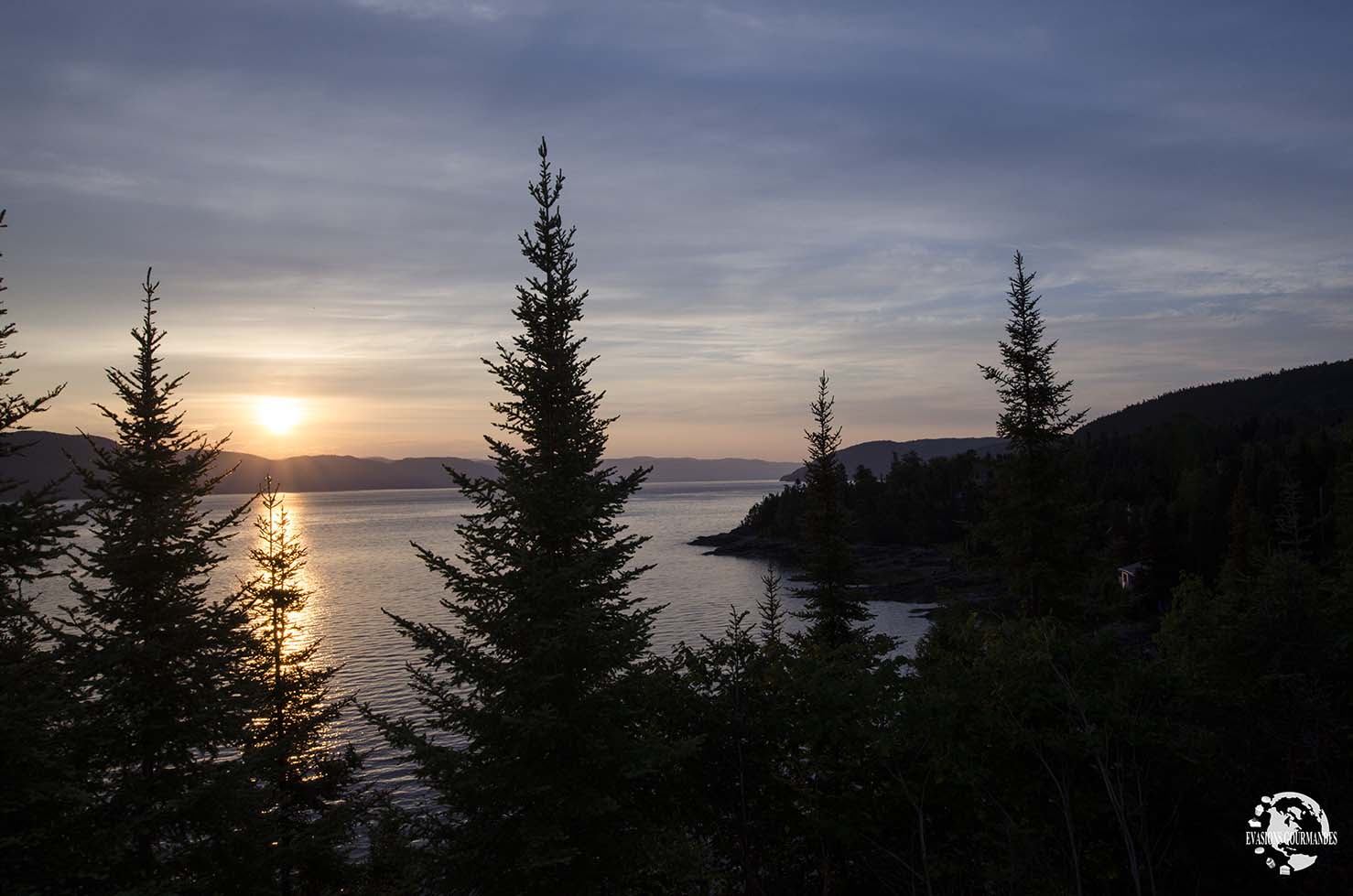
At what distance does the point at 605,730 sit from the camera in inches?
420

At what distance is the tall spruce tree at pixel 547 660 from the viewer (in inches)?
400

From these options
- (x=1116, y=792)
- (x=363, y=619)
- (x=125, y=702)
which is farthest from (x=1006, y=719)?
(x=363, y=619)

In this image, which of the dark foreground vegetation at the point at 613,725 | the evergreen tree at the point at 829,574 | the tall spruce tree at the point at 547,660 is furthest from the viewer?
the evergreen tree at the point at 829,574

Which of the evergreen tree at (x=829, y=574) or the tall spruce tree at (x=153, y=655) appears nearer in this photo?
the tall spruce tree at (x=153, y=655)

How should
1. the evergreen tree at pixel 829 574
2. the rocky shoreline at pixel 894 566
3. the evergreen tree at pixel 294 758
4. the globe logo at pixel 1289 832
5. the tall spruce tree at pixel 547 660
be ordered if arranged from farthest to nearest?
1. the rocky shoreline at pixel 894 566
2. the evergreen tree at pixel 829 574
3. the evergreen tree at pixel 294 758
4. the tall spruce tree at pixel 547 660
5. the globe logo at pixel 1289 832

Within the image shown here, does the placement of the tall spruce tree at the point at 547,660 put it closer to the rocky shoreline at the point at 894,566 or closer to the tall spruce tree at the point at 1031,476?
the tall spruce tree at the point at 1031,476

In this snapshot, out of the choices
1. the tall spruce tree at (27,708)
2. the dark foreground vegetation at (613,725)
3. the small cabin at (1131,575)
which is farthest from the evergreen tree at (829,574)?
the small cabin at (1131,575)

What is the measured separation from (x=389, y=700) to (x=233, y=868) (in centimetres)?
2825

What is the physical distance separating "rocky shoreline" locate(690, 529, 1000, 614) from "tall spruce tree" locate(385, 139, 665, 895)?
47.2 metres

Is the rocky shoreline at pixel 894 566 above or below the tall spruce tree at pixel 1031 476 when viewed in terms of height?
below

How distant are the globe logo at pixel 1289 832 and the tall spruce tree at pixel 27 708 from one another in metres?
12.7

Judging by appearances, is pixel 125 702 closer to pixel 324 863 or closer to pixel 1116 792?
pixel 324 863

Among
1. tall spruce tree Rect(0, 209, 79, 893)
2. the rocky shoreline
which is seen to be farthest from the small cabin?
tall spruce tree Rect(0, 209, 79, 893)

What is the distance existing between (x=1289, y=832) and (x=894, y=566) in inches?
3477
